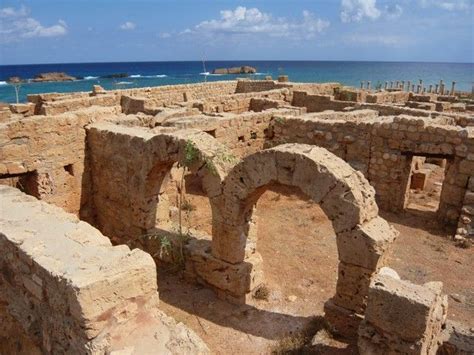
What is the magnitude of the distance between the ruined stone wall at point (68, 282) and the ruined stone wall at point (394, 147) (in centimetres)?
867

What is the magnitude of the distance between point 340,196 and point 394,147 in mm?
5873

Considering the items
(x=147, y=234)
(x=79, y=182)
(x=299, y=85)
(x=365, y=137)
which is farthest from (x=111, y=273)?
(x=299, y=85)

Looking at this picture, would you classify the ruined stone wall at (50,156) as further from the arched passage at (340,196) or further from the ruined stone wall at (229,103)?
the ruined stone wall at (229,103)

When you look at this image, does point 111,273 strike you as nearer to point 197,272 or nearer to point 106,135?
point 197,272

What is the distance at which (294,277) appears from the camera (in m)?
8.21

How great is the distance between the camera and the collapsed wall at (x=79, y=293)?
347 centimetres

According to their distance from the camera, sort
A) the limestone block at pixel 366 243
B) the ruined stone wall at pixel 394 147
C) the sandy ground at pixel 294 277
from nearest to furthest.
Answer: the limestone block at pixel 366 243, the sandy ground at pixel 294 277, the ruined stone wall at pixel 394 147

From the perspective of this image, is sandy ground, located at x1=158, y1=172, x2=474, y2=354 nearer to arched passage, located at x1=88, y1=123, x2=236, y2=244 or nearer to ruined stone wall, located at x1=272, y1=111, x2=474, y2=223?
ruined stone wall, located at x1=272, y1=111, x2=474, y2=223

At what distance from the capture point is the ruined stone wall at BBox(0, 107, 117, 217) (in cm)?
841

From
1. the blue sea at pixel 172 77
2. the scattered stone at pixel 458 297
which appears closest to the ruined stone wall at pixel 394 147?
the scattered stone at pixel 458 297

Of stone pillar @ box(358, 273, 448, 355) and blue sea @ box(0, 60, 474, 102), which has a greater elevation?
blue sea @ box(0, 60, 474, 102)

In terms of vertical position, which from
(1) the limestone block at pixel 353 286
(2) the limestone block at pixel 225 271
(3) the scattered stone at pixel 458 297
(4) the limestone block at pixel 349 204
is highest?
(4) the limestone block at pixel 349 204

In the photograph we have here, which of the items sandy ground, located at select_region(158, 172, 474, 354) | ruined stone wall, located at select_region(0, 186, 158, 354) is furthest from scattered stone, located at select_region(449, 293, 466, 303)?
ruined stone wall, located at select_region(0, 186, 158, 354)

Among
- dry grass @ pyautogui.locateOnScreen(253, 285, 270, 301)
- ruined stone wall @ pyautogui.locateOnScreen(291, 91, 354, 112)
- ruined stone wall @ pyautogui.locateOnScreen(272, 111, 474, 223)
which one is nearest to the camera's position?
dry grass @ pyautogui.locateOnScreen(253, 285, 270, 301)
